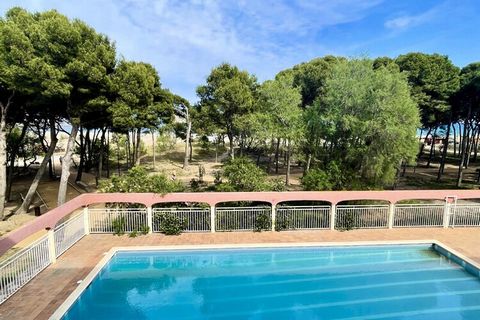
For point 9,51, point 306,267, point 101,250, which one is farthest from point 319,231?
point 9,51

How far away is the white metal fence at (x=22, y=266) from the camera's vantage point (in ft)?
32.1

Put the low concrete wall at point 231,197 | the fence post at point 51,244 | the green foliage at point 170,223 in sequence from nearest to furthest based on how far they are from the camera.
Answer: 1. the fence post at point 51,244
2. the low concrete wall at point 231,197
3. the green foliage at point 170,223

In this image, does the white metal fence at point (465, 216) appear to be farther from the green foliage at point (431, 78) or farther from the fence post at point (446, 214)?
the green foliage at point (431, 78)

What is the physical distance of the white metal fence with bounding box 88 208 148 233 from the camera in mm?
15953

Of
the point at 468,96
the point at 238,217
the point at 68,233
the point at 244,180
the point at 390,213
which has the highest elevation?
the point at 468,96

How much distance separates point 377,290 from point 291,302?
10.9 ft

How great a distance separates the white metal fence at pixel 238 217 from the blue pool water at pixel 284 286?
2.14m

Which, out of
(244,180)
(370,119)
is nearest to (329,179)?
(370,119)

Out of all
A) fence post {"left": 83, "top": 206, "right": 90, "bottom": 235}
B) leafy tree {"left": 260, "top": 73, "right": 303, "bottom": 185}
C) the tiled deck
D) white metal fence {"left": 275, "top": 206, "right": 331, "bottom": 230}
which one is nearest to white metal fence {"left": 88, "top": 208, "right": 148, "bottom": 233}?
fence post {"left": 83, "top": 206, "right": 90, "bottom": 235}

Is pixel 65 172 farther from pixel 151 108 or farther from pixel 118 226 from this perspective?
pixel 151 108

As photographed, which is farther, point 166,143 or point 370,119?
point 166,143

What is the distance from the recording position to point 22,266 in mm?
10672

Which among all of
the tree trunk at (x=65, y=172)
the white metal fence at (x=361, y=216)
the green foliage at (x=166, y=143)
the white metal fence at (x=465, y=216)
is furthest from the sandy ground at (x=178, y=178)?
the white metal fence at (x=465, y=216)

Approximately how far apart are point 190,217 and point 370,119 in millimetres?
10904
